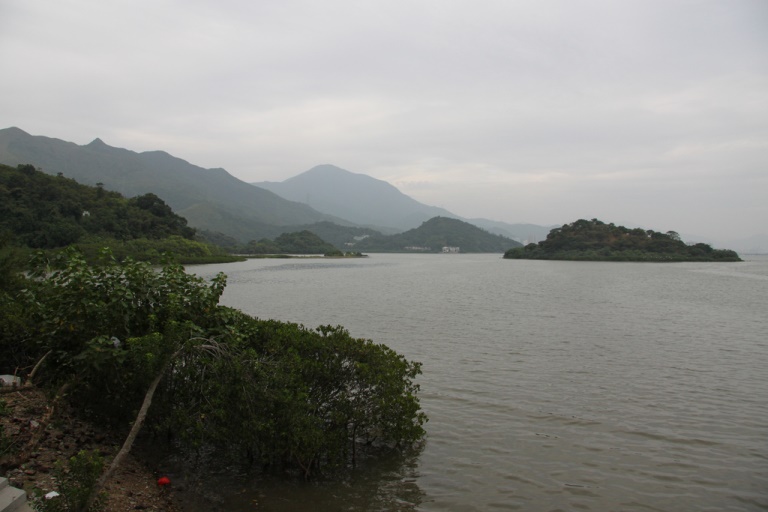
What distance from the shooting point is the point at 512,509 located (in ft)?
23.0

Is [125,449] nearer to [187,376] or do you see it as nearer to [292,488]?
[187,376]

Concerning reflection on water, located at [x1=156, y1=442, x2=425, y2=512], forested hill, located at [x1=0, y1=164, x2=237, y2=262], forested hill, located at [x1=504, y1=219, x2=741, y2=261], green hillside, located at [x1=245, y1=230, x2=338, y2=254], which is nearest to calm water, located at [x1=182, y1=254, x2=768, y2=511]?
reflection on water, located at [x1=156, y1=442, x2=425, y2=512]

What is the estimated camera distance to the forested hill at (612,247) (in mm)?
135750

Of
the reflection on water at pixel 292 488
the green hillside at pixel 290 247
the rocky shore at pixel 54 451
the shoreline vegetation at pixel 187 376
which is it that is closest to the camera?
the rocky shore at pixel 54 451

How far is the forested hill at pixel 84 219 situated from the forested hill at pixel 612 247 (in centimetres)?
9966

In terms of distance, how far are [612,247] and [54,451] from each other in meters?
155

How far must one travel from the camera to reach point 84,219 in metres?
90.6

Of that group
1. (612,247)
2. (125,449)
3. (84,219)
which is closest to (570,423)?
(125,449)

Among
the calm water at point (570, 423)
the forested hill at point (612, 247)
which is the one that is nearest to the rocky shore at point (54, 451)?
the calm water at point (570, 423)

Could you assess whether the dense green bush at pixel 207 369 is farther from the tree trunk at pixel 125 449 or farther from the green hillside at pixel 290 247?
the green hillside at pixel 290 247

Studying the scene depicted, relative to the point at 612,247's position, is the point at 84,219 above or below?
below

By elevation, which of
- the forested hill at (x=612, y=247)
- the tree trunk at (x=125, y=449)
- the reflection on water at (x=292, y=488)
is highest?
the forested hill at (x=612, y=247)

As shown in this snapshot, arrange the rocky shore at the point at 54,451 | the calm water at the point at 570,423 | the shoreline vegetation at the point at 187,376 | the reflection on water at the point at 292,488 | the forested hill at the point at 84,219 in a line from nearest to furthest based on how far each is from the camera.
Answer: the rocky shore at the point at 54,451 < the reflection on water at the point at 292,488 < the shoreline vegetation at the point at 187,376 < the calm water at the point at 570,423 < the forested hill at the point at 84,219

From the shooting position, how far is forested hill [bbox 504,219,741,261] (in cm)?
13575
